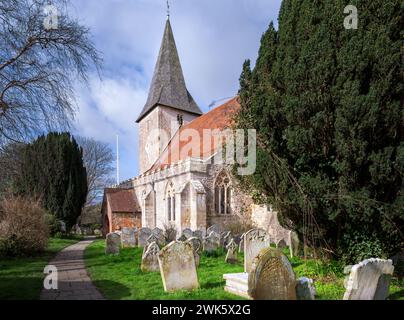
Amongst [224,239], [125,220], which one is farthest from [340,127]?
[125,220]

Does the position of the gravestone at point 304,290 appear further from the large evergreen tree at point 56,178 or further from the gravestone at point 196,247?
the large evergreen tree at point 56,178

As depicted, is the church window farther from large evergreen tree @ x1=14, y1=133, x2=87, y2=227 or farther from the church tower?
A: large evergreen tree @ x1=14, y1=133, x2=87, y2=227

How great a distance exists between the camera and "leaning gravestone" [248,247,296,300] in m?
5.05

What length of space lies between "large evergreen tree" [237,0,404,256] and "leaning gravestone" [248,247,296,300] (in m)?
1.74

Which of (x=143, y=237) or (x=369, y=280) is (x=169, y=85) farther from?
(x=369, y=280)

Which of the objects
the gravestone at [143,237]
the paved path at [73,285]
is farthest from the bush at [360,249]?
the gravestone at [143,237]

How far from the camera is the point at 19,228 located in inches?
435

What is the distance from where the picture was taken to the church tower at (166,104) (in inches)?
1085

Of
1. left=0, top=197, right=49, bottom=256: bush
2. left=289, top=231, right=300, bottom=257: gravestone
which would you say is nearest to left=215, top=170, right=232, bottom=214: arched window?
left=289, top=231, right=300, bottom=257: gravestone

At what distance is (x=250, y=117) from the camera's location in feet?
27.7

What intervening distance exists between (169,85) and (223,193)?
13.8 metres

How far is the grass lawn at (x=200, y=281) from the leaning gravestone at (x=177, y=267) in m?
0.19
